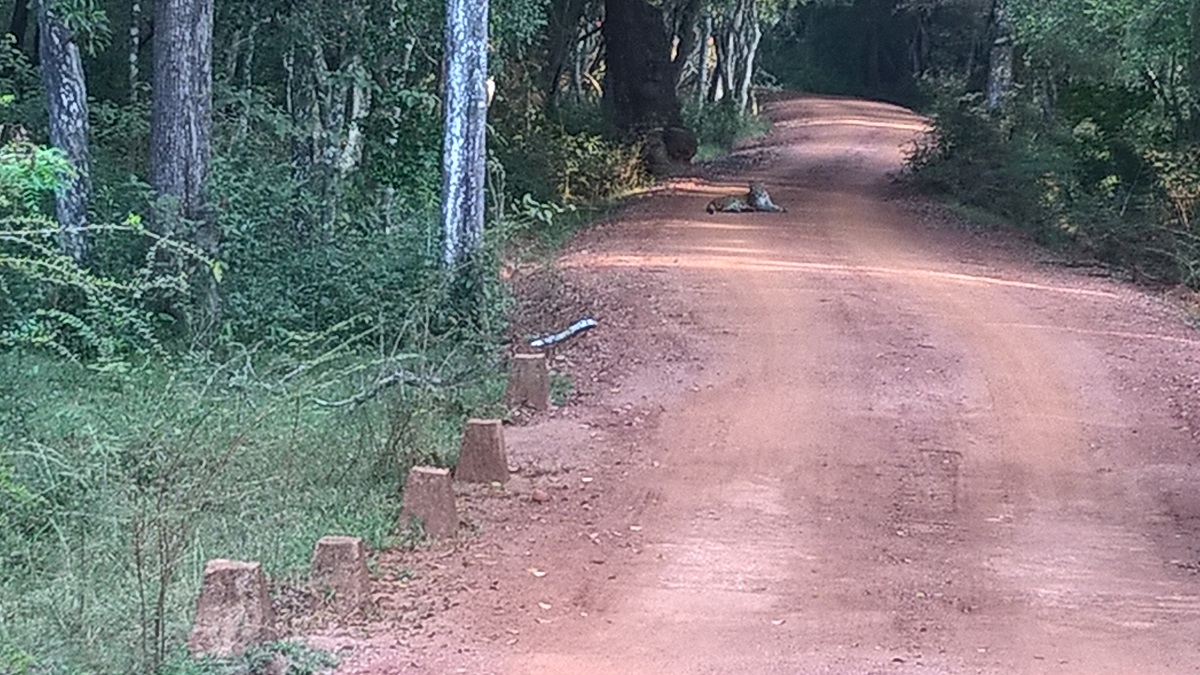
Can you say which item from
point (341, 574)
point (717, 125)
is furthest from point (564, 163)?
point (341, 574)

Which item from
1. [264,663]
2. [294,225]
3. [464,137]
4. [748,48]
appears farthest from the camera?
[748,48]

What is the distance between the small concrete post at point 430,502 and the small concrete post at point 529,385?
9.98ft

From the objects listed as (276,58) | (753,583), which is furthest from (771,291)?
(753,583)

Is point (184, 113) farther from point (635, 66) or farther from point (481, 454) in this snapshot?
point (635, 66)

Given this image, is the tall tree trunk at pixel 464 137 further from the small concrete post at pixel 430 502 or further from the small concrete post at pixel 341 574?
the small concrete post at pixel 341 574

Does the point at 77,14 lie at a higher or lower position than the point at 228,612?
higher

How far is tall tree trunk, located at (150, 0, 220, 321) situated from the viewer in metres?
13.4

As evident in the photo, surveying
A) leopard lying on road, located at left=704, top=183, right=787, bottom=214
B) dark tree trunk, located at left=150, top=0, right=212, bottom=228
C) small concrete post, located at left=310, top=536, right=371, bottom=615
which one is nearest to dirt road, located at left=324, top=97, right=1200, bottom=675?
small concrete post, located at left=310, top=536, right=371, bottom=615

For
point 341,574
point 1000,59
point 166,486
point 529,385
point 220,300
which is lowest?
point 529,385

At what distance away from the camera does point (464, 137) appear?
1313 centimetres

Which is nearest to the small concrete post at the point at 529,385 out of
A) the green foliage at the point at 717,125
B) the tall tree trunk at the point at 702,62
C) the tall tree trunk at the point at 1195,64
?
the tall tree trunk at the point at 1195,64

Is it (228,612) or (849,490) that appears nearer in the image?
(228,612)

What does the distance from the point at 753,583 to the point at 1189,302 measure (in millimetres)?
10856

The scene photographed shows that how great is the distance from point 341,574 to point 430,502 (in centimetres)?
133
